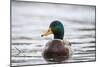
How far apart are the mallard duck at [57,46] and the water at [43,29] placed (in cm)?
5

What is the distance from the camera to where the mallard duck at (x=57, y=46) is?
101 inches

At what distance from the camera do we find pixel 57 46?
261cm

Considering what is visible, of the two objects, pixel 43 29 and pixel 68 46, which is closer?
pixel 43 29

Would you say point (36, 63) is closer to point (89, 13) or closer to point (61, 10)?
point (61, 10)

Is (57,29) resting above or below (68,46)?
above

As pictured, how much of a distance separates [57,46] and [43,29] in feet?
0.97

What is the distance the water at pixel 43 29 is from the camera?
7.84ft

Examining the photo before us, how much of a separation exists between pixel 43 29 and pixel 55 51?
0.33 m

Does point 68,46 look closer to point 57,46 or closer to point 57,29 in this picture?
point 57,46

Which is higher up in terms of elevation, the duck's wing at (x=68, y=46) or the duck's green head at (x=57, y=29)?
the duck's green head at (x=57, y=29)

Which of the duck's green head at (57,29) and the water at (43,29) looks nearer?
the water at (43,29)

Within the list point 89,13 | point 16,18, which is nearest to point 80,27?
point 89,13

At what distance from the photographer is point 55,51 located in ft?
8.48

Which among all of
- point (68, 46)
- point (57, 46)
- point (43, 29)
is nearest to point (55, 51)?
point (57, 46)
